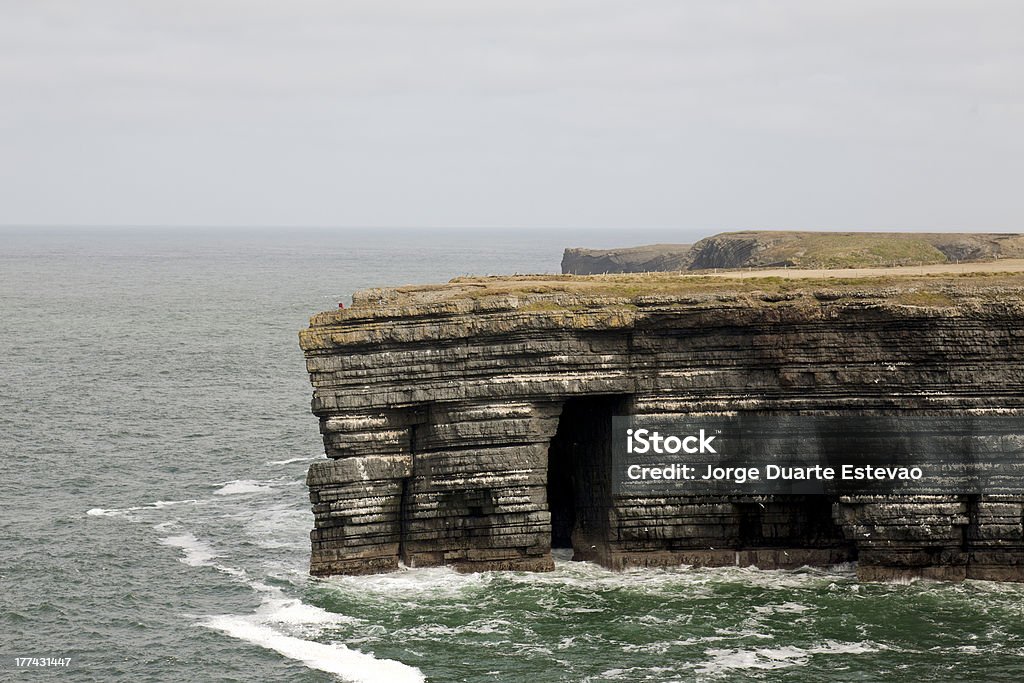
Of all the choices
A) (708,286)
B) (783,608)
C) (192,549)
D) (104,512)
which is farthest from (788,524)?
(104,512)

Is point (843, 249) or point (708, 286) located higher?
point (843, 249)

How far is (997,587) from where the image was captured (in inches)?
1991

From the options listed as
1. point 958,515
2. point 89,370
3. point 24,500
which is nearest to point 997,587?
point 958,515

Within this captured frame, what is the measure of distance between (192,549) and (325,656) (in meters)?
14.9

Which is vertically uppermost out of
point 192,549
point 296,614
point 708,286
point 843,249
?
point 843,249

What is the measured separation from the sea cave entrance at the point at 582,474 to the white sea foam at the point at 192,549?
14991 mm

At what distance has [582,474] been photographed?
2240 inches

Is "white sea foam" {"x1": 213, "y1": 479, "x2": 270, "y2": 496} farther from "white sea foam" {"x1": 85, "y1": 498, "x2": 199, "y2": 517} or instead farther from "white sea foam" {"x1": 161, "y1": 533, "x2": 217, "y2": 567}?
"white sea foam" {"x1": 161, "y1": 533, "x2": 217, "y2": 567}

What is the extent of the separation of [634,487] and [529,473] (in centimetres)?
438

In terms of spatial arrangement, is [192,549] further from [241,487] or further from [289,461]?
[289,461]

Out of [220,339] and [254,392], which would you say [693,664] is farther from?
[220,339]

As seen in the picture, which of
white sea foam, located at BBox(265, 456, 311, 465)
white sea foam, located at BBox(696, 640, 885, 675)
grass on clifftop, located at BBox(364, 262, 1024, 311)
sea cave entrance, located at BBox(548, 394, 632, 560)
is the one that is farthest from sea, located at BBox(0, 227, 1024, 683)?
grass on clifftop, located at BBox(364, 262, 1024, 311)

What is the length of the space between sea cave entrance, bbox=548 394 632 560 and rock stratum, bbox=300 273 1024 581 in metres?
1.41

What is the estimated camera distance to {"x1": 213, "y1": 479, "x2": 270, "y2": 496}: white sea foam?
6719 cm
